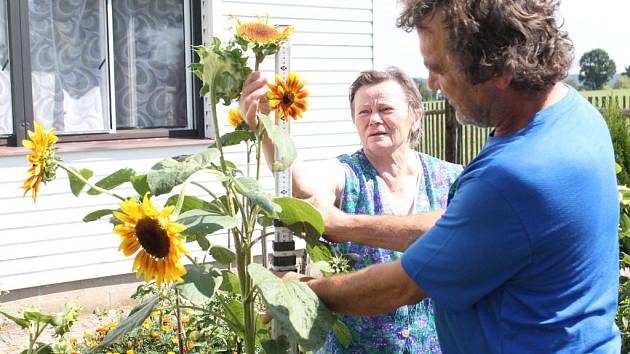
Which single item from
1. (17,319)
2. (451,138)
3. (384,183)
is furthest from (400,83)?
(451,138)

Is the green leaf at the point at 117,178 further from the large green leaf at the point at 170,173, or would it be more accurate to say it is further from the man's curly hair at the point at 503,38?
the man's curly hair at the point at 503,38

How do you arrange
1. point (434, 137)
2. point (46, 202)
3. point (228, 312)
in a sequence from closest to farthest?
1. point (228, 312)
2. point (46, 202)
3. point (434, 137)

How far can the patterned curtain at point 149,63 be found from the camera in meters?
6.48

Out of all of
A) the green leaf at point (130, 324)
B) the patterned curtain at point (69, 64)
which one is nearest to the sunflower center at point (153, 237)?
the green leaf at point (130, 324)

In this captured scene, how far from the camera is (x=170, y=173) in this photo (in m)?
1.60

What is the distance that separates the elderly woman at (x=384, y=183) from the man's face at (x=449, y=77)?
69 cm

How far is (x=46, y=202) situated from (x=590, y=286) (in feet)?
15.9

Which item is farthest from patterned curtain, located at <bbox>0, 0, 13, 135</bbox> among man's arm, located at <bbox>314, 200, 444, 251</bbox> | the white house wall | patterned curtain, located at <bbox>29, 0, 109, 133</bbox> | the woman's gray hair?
man's arm, located at <bbox>314, 200, 444, 251</bbox>

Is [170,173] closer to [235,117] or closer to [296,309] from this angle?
[296,309]

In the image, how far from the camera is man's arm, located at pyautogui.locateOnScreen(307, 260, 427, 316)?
5.73ft

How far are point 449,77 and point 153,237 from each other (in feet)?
2.24

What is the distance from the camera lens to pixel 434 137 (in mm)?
12055

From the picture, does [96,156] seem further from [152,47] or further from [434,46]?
[434,46]

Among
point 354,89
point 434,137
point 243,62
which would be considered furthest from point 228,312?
point 434,137
